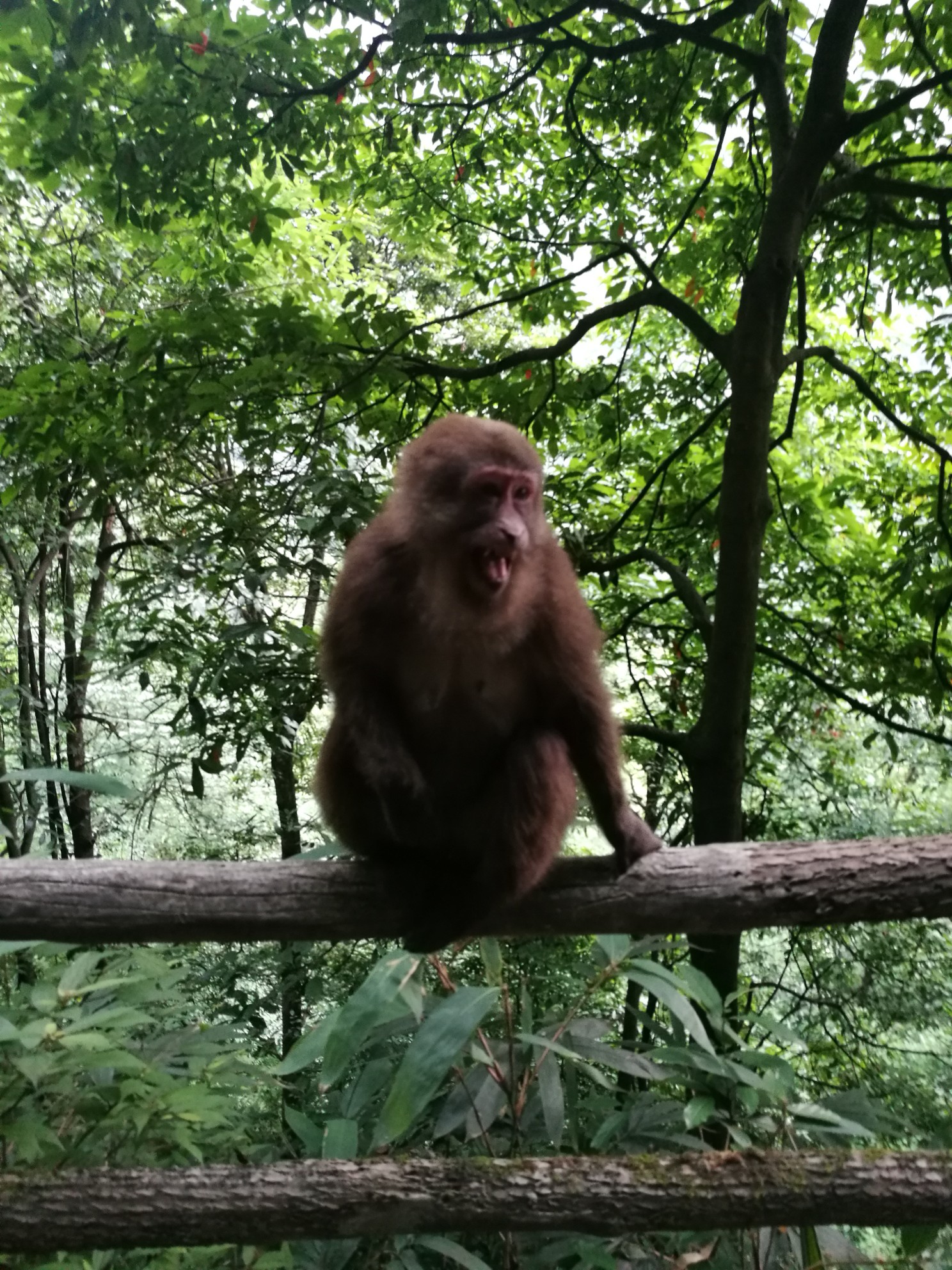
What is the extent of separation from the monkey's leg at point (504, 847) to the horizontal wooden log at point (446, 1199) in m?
0.49

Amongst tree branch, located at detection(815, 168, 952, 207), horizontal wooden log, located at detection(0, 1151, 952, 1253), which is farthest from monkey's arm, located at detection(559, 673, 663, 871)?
tree branch, located at detection(815, 168, 952, 207)

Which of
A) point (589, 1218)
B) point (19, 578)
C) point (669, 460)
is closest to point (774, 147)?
point (669, 460)

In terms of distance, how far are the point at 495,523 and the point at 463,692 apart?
1.59 ft

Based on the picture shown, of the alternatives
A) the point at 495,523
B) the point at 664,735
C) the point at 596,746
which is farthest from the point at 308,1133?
the point at 664,735

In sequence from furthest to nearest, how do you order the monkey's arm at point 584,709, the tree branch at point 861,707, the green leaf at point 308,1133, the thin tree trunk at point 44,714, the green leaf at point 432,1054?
the thin tree trunk at point 44,714 < the tree branch at point 861,707 < the green leaf at point 308,1133 < the monkey's arm at point 584,709 < the green leaf at point 432,1054

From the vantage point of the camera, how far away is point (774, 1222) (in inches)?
74.2

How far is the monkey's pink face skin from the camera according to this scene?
2.18 metres

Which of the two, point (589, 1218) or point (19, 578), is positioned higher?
point (19, 578)

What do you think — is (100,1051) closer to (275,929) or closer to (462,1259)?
(275,929)

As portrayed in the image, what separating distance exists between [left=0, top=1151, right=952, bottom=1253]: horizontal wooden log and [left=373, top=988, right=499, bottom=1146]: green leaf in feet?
0.35

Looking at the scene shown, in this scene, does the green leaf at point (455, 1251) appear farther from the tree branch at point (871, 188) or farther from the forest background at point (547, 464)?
the tree branch at point (871, 188)

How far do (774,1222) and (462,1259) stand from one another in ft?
2.73

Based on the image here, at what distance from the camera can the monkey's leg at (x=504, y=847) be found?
2.05 metres

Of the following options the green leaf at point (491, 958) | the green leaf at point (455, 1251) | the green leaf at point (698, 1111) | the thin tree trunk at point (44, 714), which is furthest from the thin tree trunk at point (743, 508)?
the thin tree trunk at point (44, 714)
